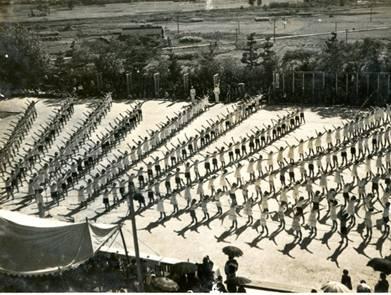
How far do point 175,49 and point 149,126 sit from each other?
49.0 ft

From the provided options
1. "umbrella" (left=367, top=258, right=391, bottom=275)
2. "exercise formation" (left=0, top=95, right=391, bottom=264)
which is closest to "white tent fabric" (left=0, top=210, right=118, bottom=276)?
"exercise formation" (left=0, top=95, right=391, bottom=264)

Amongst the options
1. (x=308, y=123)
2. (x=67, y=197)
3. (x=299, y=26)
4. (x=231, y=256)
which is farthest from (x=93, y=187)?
(x=299, y=26)

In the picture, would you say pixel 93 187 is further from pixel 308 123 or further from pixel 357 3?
pixel 357 3

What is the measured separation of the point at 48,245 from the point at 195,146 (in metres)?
11.1

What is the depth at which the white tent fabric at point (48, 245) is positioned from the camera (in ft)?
45.9

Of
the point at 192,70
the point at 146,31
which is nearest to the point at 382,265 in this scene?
the point at 192,70

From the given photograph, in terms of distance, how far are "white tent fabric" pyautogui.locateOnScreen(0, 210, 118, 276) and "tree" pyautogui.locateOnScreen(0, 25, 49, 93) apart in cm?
2602

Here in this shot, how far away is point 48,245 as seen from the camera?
14172 mm

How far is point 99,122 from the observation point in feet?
98.4

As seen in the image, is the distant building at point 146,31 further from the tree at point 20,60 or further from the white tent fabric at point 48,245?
the white tent fabric at point 48,245

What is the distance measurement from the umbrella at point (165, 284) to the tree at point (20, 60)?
28545mm

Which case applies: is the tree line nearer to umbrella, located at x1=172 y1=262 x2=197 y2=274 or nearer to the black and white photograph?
the black and white photograph

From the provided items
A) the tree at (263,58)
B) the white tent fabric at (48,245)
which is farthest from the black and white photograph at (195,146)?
the tree at (263,58)

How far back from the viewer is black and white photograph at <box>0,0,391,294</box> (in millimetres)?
14633
